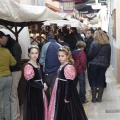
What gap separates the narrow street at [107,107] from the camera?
25.9ft

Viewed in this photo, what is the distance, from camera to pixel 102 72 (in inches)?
362

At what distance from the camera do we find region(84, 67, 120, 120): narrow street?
788 cm

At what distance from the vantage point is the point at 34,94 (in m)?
6.23

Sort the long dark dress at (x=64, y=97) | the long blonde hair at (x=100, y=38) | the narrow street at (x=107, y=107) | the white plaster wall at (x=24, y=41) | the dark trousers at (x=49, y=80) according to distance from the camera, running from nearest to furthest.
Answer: the long dark dress at (x=64, y=97)
the dark trousers at (x=49, y=80)
the narrow street at (x=107, y=107)
the white plaster wall at (x=24, y=41)
the long blonde hair at (x=100, y=38)

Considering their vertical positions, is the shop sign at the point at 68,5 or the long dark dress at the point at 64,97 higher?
the shop sign at the point at 68,5

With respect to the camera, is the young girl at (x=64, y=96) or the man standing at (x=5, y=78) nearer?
the young girl at (x=64, y=96)

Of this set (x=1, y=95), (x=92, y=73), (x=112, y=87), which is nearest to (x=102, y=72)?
(x=92, y=73)

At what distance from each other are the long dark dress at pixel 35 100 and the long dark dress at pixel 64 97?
19cm

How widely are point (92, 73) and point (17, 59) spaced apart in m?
3.06

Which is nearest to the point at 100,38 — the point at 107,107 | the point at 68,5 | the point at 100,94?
the point at 100,94

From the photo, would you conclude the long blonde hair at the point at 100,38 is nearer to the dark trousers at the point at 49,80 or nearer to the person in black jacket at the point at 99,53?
the person in black jacket at the point at 99,53

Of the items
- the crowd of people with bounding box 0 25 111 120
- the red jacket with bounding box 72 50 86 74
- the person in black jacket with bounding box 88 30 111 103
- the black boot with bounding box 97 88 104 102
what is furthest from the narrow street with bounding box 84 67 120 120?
the crowd of people with bounding box 0 25 111 120

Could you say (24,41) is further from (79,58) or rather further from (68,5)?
(68,5)

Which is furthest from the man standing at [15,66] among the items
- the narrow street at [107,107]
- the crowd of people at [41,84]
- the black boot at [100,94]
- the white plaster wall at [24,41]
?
the black boot at [100,94]
